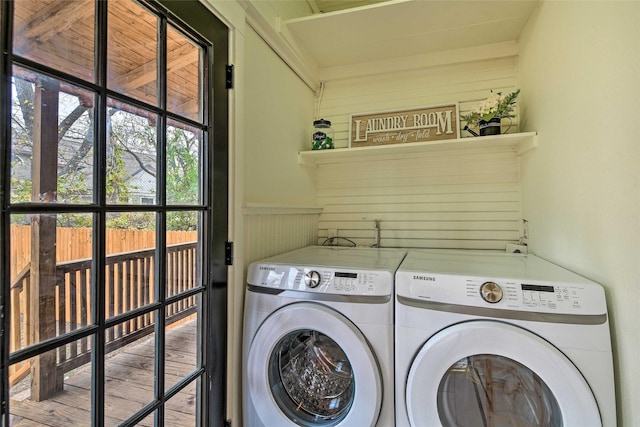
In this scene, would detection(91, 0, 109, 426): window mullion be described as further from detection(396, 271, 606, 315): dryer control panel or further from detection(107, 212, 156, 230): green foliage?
detection(396, 271, 606, 315): dryer control panel

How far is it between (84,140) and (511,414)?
166 centimetres

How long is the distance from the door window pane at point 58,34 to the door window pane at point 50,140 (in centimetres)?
5

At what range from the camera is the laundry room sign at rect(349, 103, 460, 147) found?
206cm

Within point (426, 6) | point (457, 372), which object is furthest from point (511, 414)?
point (426, 6)

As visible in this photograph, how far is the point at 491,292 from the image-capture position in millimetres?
1041

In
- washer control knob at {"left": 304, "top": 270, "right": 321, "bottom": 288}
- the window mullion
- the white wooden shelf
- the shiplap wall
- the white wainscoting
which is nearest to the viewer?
the window mullion

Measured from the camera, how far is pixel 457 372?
107 centimetres

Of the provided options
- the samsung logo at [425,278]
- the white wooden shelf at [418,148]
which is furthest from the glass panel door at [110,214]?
the white wooden shelf at [418,148]

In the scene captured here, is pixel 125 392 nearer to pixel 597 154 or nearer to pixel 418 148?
pixel 597 154

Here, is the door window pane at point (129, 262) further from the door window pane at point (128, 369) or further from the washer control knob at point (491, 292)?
the washer control knob at point (491, 292)

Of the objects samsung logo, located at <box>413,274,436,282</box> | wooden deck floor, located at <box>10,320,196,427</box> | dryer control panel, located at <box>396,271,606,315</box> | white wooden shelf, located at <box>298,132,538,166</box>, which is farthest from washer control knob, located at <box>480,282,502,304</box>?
wooden deck floor, located at <box>10,320,196,427</box>

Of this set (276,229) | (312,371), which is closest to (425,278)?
(312,371)

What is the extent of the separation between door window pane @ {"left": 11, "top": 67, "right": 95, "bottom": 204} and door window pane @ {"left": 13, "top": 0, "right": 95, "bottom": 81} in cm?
5

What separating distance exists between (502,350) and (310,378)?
2.72ft
